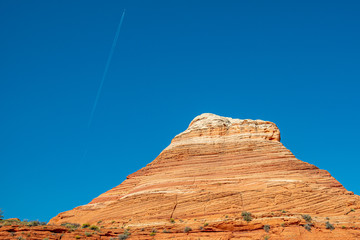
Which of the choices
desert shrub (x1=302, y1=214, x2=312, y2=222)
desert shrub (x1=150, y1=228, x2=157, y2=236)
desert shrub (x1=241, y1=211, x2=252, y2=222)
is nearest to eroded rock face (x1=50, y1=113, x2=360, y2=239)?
desert shrub (x1=241, y1=211, x2=252, y2=222)

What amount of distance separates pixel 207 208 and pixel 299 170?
34.7 feet

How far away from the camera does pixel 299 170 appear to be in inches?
1490

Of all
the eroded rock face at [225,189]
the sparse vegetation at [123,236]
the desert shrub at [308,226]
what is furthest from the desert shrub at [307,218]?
the sparse vegetation at [123,236]

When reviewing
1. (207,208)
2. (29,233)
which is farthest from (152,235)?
(29,233)

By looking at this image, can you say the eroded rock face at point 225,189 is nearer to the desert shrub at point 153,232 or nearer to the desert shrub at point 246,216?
the desert shrub at point 246,216

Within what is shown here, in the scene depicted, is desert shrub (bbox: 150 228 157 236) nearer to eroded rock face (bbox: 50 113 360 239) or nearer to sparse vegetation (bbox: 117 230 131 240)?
eroded rock face (bbox: 50 113 360 239)

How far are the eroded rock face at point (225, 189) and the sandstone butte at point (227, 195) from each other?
76mm

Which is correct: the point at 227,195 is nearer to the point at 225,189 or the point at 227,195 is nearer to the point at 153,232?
the point at 225,189

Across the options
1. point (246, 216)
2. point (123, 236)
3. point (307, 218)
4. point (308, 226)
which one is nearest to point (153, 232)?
point (123, 236)

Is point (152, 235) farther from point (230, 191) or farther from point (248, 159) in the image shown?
point (248, 159)

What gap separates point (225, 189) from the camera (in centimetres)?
3631

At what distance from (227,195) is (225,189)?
1.38 m

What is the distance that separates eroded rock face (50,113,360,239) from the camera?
32.4 meters

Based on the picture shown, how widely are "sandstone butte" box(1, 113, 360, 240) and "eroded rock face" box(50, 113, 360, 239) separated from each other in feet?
0.25
